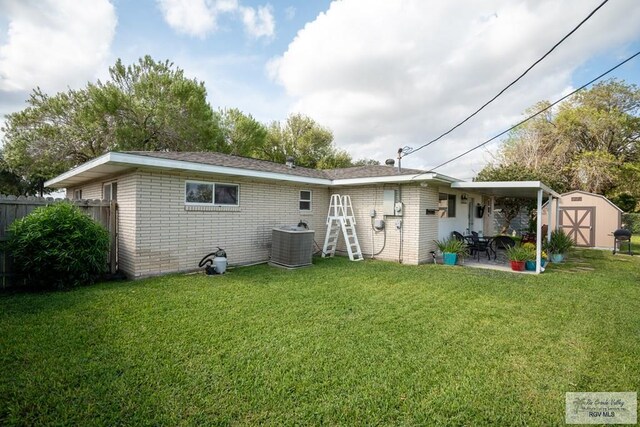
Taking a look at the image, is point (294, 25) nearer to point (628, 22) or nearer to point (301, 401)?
point (628, 22)

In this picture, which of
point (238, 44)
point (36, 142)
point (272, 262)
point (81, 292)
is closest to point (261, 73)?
point (238, 44)

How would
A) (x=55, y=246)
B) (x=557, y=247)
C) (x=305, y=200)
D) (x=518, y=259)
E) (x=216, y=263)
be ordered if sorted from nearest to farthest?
(x=55, y=246) → (x=216, y=263) → (x=518, y=259) → (x=557, y=247) → (x=305, y=200)

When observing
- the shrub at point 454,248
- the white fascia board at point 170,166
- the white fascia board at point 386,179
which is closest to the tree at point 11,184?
the white fascia board at point 170,166

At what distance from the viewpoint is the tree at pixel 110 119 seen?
16.7 m

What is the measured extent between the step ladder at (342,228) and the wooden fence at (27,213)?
6028 millimetres

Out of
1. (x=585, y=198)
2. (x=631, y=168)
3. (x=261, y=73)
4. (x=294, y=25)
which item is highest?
(x=294, y=25)

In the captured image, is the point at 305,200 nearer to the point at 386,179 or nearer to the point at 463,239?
the point at 386,179

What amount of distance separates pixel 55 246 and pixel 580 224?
20.1 meters

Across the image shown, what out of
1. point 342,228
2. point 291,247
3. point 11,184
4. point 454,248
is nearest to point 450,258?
point 454,248

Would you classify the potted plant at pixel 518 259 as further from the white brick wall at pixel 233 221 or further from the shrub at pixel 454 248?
the white brick wall at pixel 233 221

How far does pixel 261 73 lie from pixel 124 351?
9461 millimetres

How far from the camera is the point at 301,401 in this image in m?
2.38

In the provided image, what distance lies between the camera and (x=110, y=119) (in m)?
17.4

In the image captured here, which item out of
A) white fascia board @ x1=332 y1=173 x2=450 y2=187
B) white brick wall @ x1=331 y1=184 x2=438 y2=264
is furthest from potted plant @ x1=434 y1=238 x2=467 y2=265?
white fascia board @ x1=332 y1=173 x2=450 y2=187
